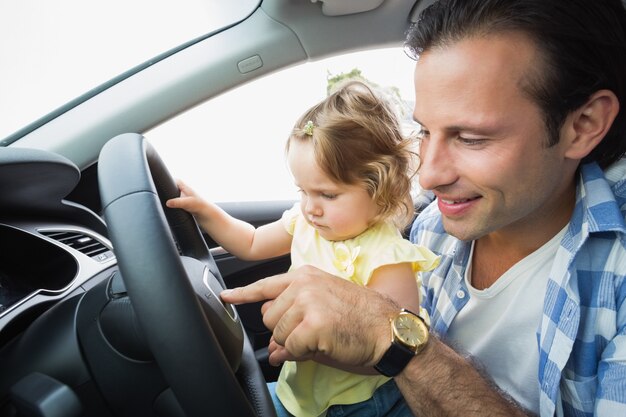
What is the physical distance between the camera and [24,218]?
1196 mm

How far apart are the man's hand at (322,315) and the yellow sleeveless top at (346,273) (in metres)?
0.24

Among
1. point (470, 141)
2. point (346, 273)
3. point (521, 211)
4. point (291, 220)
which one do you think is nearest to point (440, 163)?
point (470, 141)

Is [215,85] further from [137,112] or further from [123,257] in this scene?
[123,257]

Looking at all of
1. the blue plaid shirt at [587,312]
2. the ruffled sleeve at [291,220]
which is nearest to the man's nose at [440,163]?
the blue plaid shirt at [587,312]

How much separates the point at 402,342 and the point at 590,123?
2.35ft

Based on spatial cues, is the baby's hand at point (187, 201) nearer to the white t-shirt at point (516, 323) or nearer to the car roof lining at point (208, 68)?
the car roof lining at point (208, 68)

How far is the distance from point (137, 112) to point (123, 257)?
0.94 m

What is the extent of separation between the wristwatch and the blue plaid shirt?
319 mm

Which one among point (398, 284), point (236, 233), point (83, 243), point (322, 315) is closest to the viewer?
point (322, 315)

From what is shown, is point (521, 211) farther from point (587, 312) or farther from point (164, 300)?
point (164, 300)

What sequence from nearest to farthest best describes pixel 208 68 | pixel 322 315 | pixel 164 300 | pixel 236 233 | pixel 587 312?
pixel 164 300 < pixel 322 315 < pixel 587 312 < pixel 236 233 < pixel 208 68

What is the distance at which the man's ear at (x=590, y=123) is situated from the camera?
115 cm

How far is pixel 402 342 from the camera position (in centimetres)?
96

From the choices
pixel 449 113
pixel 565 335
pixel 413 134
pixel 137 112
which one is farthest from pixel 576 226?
pixel 137 112
